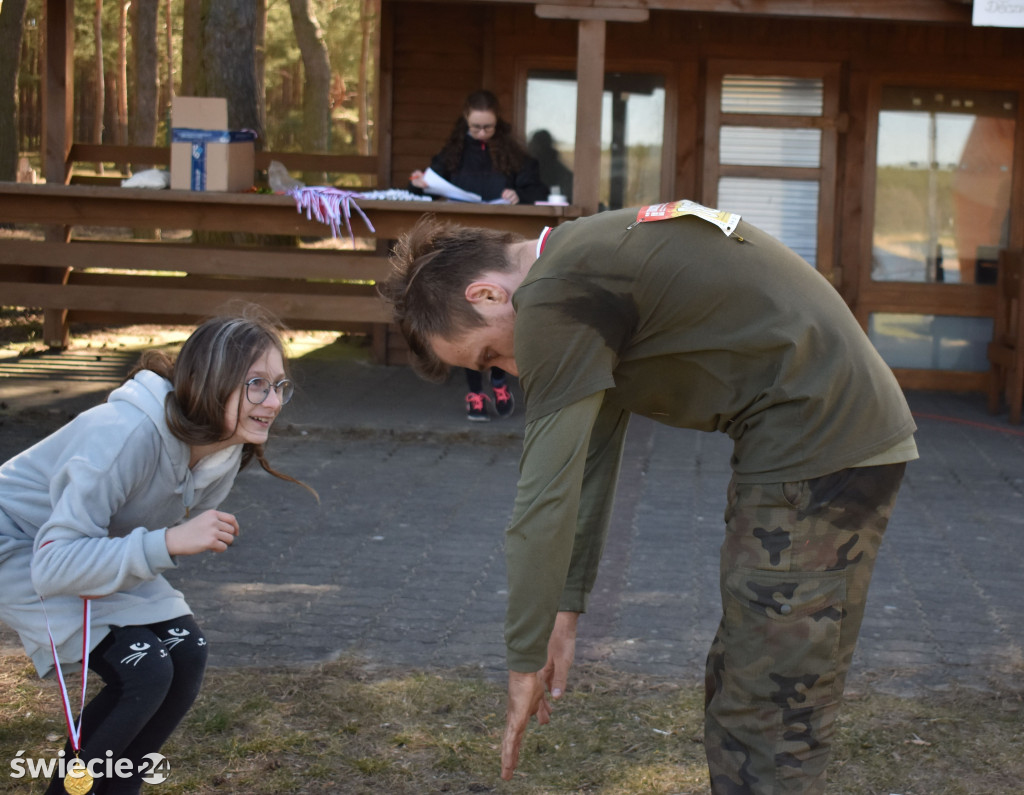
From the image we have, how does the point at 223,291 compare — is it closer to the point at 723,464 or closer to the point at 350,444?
the point at 350,444

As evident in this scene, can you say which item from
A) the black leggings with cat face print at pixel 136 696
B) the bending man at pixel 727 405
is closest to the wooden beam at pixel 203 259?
the black leggings with cat face print at pixel 136 696

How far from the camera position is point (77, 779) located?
253cm

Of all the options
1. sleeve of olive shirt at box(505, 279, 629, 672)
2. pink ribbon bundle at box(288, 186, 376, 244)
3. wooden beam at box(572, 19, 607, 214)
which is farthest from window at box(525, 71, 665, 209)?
sleeve of olive shirt at box(505, 279, 629, 672)

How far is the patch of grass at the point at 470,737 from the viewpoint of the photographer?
10.6 ft

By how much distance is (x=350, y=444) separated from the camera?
748 centimetres

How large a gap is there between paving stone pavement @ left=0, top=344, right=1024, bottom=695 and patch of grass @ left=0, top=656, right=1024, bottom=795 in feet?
0.58

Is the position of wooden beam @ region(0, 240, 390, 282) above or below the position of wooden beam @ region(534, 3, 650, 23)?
below

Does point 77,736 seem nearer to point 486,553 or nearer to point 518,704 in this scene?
point 518,704

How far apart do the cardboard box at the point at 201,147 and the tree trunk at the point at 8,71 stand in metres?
8.48

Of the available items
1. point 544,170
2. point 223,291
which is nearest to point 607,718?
point 223,291

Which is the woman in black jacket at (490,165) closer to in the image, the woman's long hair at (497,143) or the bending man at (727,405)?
the woman's long hair at (497,143)

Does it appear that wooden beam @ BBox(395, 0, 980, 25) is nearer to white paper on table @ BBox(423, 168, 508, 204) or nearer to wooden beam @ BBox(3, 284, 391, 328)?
white paper on table @ BBox(423, 168, 508, 204)

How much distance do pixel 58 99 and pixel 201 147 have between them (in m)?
2.38

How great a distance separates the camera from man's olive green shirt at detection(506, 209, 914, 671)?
209 cm
